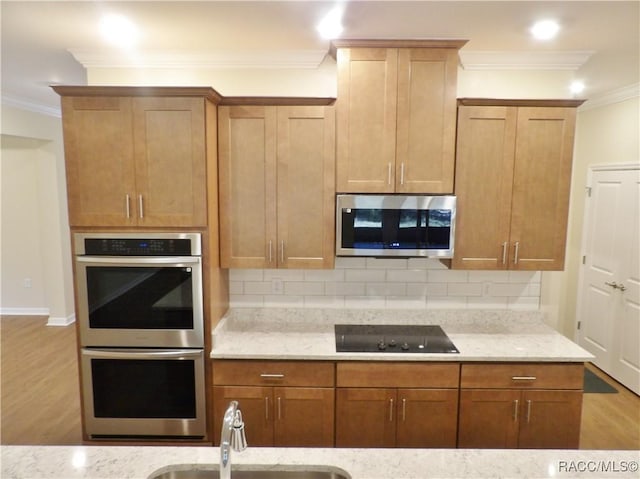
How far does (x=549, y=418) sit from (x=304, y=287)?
5.54ft

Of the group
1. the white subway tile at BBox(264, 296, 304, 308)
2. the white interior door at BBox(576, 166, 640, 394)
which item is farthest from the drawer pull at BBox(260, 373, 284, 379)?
the white interior door at BBox(576, 166, 640, 394)

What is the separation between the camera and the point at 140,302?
240cm

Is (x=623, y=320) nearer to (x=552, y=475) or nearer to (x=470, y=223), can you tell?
(x=470, y=223)

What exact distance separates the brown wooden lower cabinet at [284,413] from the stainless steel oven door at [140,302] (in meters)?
0.39

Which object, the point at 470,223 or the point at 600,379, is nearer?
the point at 470,223

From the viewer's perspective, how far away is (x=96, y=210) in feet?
7.75

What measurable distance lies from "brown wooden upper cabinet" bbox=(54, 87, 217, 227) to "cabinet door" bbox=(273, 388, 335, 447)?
1.13 m

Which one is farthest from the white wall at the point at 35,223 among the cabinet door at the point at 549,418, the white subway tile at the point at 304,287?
the cabinet door at the point at 549,418

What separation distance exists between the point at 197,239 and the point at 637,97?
3.82 m

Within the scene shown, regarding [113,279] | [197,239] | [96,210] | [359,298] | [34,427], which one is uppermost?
[96,210]

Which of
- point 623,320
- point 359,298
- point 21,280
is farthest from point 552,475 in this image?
point 21,280

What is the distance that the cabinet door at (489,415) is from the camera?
7.94 ft

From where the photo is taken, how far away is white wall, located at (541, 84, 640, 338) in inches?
140

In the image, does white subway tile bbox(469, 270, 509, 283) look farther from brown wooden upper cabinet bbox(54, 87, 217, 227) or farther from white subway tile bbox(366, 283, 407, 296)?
brown wooden upper cabinet bbox(54, 87, 217, 227)
